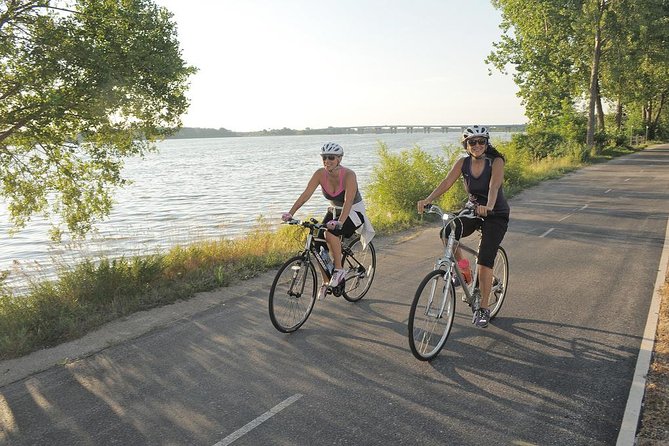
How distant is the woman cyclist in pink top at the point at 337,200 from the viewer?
593 centimetres

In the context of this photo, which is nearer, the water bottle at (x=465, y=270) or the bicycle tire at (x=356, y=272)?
the water bottle at (x=465, y=270)

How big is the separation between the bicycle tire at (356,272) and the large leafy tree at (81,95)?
571cm

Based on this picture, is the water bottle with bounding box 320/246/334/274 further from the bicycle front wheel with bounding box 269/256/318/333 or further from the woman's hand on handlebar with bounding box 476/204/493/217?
the woman's hand on handlebar with bounding box 476/204/493/217

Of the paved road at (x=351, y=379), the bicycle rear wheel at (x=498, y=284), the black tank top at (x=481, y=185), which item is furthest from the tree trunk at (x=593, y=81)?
the black tank top at (x=481, y=185)

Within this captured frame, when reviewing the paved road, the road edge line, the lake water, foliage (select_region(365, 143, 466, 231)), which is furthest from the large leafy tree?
the road edge line

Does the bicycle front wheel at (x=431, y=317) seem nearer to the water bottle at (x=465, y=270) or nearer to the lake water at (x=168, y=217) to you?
the water bottle at (x=465, y=270)

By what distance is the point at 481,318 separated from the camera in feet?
18.5

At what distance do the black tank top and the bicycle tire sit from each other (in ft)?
6.24

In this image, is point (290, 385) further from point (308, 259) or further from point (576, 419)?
point (576, 419)

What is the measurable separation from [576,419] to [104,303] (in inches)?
230

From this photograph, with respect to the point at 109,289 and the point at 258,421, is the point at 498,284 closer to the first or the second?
the point at 258,421

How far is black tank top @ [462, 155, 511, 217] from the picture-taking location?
5414 mm

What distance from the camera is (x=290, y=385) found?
4539mm

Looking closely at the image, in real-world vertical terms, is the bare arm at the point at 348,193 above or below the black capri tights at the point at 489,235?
above
